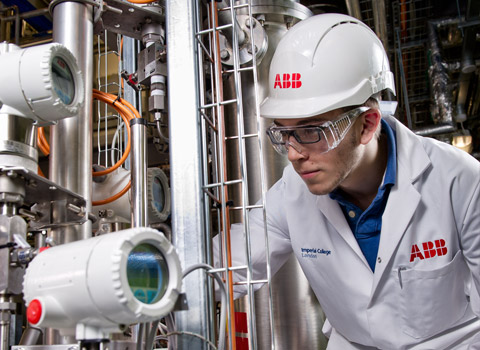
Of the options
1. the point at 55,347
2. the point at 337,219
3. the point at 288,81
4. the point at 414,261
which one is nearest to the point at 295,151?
the point at 288,81

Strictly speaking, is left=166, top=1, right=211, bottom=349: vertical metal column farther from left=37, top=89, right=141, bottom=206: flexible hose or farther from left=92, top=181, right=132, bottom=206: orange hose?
left=92, top=181, right=132, bottom=206: orange hose

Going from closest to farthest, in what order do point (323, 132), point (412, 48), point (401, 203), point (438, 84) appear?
point (323, 132)
point (401, 203)
point (438, 84)
point (412, 48)

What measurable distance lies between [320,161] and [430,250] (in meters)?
0.38

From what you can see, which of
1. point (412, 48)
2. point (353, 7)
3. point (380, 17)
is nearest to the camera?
point (353, 7)

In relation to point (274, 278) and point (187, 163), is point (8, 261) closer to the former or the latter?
point (187, 163)

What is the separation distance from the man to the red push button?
2.30 feet

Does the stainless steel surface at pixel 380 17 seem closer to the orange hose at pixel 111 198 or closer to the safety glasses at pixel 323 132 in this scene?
the safety glasses at pixel 323 132

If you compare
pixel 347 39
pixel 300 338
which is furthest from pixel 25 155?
pixel 300 338

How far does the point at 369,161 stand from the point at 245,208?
57 centimetres

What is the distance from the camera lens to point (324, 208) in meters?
1.40

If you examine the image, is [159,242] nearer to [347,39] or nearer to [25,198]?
[25,198]

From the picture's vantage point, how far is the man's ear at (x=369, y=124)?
1.27 meters

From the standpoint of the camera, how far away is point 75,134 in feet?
3.40

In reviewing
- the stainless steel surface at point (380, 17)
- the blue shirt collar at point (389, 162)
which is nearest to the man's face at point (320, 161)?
the blue shirt collar at point (389, 162)
